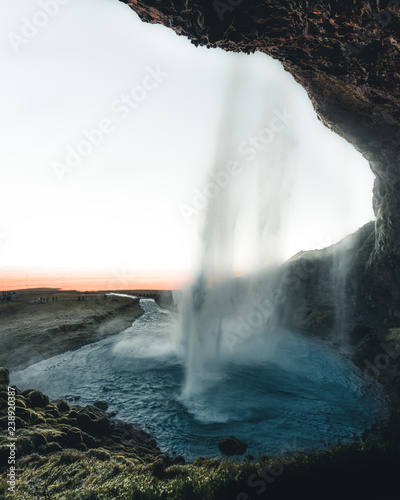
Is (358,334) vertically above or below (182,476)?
below

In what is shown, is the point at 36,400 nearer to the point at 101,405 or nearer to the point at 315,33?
the point at 101,405

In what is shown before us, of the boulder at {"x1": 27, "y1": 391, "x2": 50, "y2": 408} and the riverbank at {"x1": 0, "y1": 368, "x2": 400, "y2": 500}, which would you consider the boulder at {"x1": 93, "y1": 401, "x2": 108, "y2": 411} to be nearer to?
the boulder at {"x1": 27, "y1": 391, "x2": 50, "y2": 408}

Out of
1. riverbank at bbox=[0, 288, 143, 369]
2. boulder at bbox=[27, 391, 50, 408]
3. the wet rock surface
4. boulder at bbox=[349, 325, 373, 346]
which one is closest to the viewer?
the wet rock surface

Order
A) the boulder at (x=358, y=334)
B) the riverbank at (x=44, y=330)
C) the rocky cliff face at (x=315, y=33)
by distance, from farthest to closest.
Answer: the boulder at (x=358, y=334) < the riverbank at (x=44, y=330) < the rocky cliff face at (x=315, y=33)

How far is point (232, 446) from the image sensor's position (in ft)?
36.6

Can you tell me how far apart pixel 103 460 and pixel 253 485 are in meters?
5.36

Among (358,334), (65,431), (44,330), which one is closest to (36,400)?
(65,431)

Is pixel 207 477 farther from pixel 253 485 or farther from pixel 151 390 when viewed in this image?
pixel 151 390

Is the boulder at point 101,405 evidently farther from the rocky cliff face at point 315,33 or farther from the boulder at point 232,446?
the rocky cliff face at point 315,33

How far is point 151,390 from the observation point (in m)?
17.3

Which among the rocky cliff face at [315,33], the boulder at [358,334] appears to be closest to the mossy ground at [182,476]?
the rocky cliff face at [315,33]

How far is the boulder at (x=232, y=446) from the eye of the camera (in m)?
11.1

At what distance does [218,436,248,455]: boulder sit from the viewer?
36.3 feet

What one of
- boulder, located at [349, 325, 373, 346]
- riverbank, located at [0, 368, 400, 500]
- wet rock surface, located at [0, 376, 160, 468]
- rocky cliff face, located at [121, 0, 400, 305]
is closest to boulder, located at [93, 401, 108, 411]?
wet rock surface, located at [0, 376, 160, 468]
